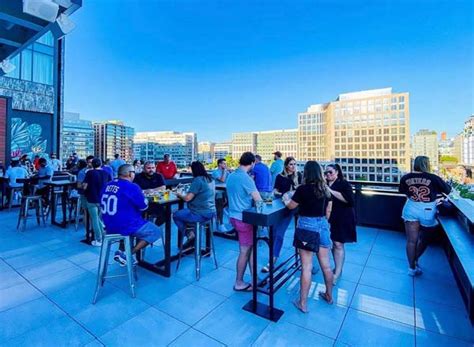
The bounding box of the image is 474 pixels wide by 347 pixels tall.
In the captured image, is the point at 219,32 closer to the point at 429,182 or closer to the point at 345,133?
the point at 429,182

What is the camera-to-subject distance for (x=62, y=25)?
2.97 metres

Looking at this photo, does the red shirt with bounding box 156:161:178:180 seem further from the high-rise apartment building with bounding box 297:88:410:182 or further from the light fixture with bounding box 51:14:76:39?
the high-rise apartment building with bounding box 297:88:410:182

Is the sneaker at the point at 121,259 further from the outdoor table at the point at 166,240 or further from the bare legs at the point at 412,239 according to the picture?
the bare legs at the point at 412,239

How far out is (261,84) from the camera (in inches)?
1677

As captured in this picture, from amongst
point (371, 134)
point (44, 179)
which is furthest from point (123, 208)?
point (371, 134)

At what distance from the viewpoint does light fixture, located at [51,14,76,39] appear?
2.92 metres

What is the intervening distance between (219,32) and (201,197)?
19.7 metres

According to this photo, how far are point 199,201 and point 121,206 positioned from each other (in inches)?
36.0

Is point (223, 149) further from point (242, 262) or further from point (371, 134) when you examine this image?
point (242, 262)

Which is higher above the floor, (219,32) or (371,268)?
(219,32)

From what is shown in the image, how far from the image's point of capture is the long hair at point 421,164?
2.68 metres

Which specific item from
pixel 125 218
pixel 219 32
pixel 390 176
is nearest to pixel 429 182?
pixel 125 218

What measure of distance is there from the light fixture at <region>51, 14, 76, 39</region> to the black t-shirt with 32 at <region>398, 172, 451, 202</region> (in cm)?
490

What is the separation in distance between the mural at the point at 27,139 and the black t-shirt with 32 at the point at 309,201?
15213 mm
